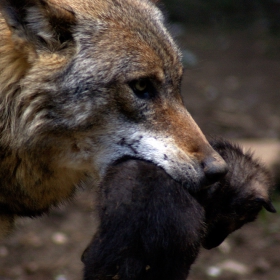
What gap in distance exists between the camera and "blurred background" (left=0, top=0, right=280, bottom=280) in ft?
17.3

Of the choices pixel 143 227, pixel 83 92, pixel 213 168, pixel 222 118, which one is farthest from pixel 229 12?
pixel 143 227

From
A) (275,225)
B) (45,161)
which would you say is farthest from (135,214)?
(275,225)

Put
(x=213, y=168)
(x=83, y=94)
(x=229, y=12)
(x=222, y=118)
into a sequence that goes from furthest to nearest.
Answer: (x=229, y=12), (x=222, y=118), (x=83, y=94), (x=213, y=168)

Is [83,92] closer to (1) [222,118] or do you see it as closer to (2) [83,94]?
(2) [83,94]

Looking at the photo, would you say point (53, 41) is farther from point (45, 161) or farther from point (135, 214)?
point (135, 214)

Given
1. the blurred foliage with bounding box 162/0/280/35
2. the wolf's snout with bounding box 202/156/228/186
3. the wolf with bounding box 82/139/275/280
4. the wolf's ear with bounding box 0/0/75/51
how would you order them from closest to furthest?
1. the wolf with bounding box 82/139/275/280
2. the wolf's snout with bounding box 202/156/228/186
3. the wolf's ear with bounding box 0/0/75/51
4. the blurred foliage with bounding box 162/0/280/35

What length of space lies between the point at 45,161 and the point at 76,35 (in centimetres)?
74

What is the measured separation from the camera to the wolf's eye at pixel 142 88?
348 centimetres

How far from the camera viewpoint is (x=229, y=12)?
12.0 metres

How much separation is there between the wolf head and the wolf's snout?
9cm

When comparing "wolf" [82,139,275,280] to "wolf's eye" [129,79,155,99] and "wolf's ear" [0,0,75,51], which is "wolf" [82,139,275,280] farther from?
"wolf's ear" [0,0,75,51]

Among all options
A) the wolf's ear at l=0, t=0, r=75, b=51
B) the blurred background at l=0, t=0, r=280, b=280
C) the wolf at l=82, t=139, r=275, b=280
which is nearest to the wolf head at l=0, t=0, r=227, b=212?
the wolf's ear at l=0, t=0, r=75, b=51

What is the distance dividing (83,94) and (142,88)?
1.08 ft

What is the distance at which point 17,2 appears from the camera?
3408 millimetres
